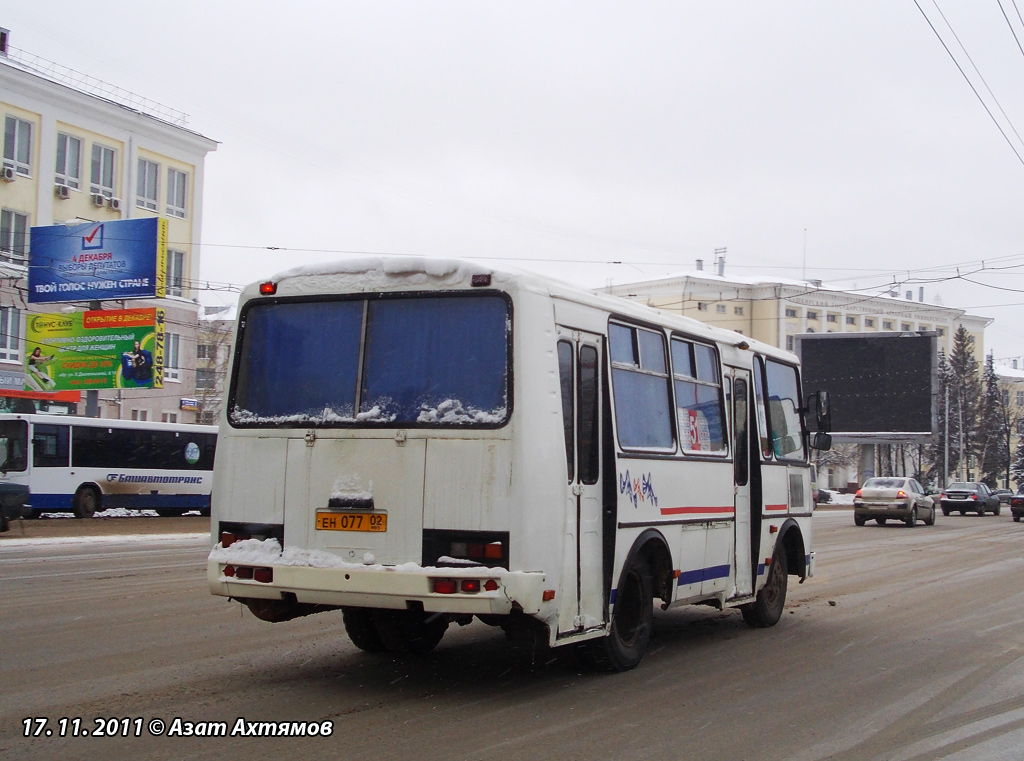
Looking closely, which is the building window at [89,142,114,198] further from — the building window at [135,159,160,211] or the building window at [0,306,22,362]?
the building window at [0,306,22,362]

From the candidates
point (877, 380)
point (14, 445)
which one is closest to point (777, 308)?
point (877, 380)

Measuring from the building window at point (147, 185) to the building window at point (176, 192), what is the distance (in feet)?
2.29

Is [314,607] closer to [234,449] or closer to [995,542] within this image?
[234,449]

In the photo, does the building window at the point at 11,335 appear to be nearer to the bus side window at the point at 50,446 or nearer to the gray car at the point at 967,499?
the bus side window at the point at 50,446

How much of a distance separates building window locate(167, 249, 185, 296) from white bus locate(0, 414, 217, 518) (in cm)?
1179

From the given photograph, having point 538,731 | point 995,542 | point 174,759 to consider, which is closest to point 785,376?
point 538,731

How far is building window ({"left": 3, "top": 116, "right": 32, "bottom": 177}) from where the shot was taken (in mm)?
42031

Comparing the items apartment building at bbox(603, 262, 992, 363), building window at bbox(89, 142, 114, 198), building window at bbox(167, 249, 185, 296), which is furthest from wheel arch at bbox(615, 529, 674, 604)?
apartment building at bbox(603, 262, 992, 363)

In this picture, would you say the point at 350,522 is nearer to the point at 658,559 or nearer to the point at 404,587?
the point at 404,587

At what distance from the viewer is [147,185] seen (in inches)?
1886

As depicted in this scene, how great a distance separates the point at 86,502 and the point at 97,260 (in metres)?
8.04

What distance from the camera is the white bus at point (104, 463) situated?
32.3m

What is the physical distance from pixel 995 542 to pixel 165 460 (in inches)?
973

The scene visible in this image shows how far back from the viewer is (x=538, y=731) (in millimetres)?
6582
